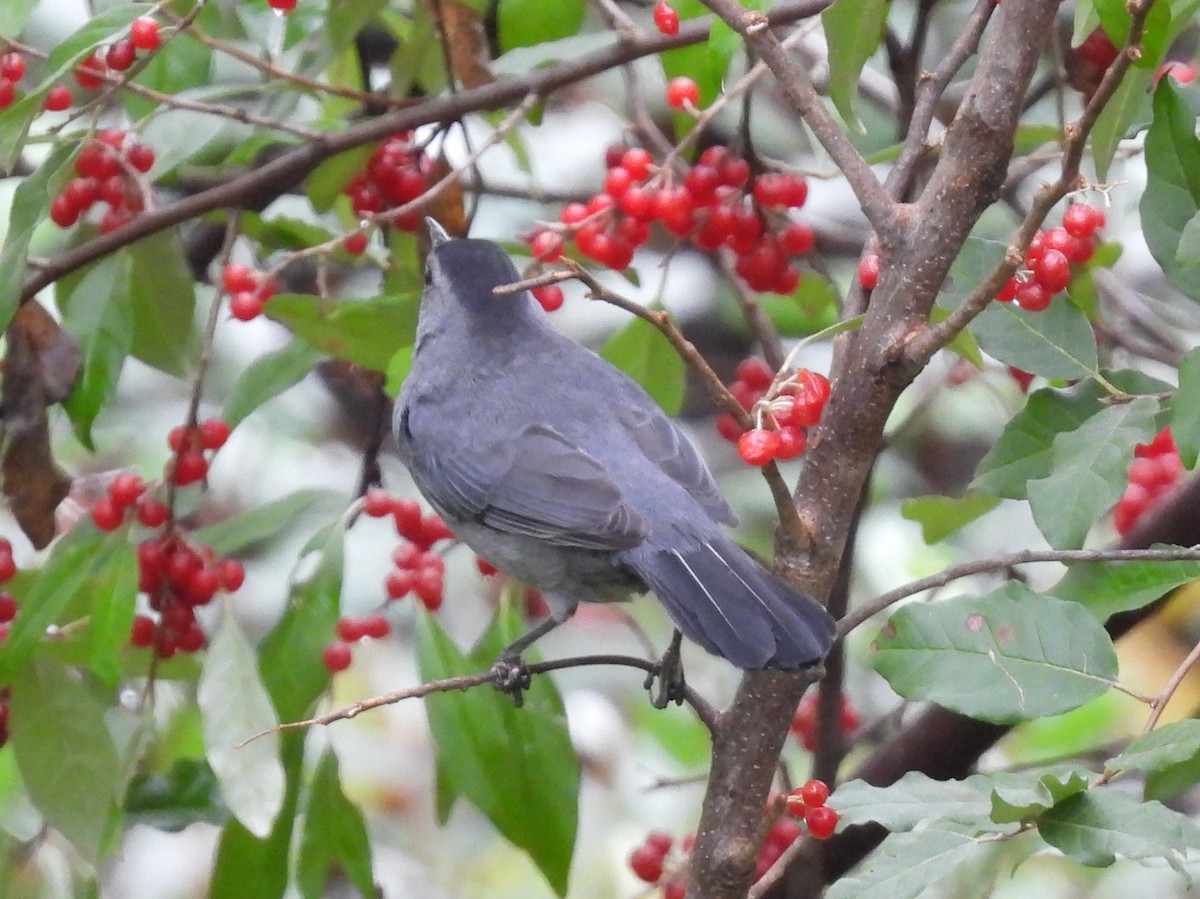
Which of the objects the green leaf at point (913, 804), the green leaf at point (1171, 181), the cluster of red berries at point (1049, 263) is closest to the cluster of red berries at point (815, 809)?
the green leaf at point (913, 804)

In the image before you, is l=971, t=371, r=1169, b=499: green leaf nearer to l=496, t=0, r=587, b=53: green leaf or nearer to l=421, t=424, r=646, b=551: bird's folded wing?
l=421, t=424, r=646, b=551: bird's folded wing

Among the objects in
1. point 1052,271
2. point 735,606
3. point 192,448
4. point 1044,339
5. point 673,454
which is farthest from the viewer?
point 673,454

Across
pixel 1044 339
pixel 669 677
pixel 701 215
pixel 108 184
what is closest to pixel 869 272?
pixel 1044 339

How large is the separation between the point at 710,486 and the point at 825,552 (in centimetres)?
82

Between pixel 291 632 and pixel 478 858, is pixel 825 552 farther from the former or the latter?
pixel 478 858

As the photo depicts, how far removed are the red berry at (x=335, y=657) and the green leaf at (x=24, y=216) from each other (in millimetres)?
677

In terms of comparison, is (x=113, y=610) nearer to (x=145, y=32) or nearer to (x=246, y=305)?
(x=246, y=305)

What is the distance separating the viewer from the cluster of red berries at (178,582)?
2291 millimetres

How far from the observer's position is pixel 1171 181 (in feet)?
5.54

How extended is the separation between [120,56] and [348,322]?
0.51 meters

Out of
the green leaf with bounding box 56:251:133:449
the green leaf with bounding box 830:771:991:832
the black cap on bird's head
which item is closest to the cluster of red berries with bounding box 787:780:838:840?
the green leaf with bounding box 830:771:991:832

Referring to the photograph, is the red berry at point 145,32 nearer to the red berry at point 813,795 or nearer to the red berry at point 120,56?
the red berry at point 120,56

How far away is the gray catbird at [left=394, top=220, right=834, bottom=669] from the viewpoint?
2312 mm

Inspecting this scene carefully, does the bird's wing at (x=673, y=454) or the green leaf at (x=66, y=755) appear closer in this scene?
the green leaf at (x=66, y=755)
